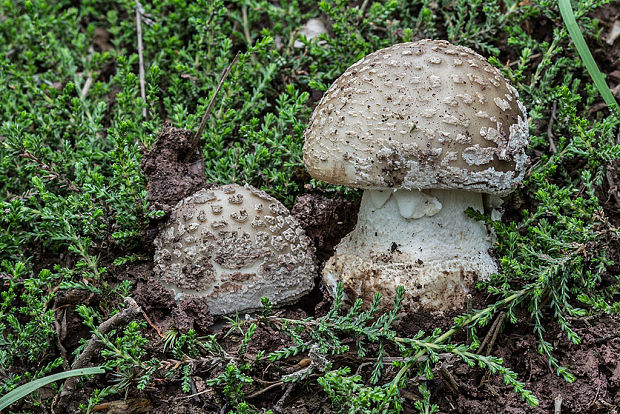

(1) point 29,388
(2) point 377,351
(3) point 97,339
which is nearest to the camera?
(1) point 29,388

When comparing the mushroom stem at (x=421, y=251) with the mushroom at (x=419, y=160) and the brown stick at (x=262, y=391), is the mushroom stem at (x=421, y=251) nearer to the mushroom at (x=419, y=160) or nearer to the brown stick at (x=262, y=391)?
the mushroom at (x=419, y=160)

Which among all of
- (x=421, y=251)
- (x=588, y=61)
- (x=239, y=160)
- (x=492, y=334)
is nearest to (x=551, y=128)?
(x=588, y=61)

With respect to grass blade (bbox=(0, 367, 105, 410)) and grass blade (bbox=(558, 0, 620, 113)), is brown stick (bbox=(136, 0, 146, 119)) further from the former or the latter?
grass blade (bbox=(558, 0, 620, 113))

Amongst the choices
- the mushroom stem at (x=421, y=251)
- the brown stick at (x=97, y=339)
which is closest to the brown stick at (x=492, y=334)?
the mushroom stem at (x=421, y=251)

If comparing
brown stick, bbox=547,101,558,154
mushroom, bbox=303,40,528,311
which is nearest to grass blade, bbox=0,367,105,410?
mushroom, bbox=303,40,528,311

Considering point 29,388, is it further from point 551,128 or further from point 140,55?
point 551,128

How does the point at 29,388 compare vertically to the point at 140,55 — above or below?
below

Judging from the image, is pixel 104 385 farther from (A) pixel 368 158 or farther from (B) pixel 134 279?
(A) pixel 368 158
